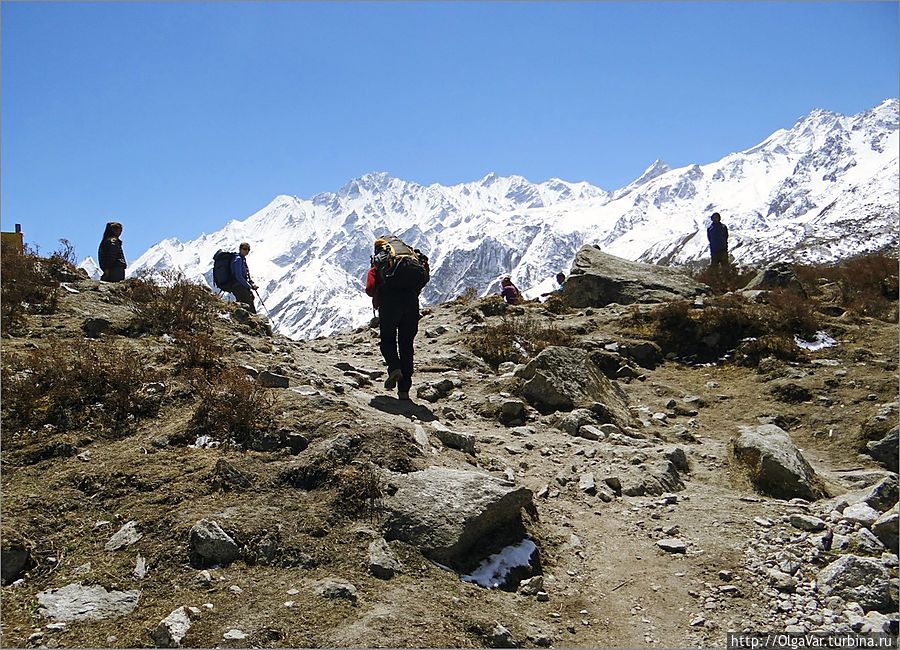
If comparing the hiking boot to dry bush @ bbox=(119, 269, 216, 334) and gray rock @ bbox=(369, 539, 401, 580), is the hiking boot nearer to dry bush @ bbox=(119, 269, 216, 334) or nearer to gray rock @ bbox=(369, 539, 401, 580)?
dry bush @ bbox=(119, 269, 216, 334)

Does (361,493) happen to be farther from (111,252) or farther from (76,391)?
(111,252)

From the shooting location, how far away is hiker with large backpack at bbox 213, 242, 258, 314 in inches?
610

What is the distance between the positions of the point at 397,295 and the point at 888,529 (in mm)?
6979

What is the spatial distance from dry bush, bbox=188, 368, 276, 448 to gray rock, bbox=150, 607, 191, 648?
255cm

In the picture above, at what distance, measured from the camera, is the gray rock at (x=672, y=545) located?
21.0ft

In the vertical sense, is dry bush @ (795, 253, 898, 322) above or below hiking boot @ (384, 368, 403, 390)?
above

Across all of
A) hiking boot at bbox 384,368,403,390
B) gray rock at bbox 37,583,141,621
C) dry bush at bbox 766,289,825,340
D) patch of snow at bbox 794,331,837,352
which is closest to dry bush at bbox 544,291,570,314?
dry bush at bbox 766,289,825,340

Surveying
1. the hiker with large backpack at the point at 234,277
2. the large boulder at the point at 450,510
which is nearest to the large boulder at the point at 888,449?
the large boulder at the point at 450,510

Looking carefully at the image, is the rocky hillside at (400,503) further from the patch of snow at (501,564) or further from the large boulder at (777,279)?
the large boulder at (777,279)

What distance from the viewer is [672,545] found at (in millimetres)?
6430

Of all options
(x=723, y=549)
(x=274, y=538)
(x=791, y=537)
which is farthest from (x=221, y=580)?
(x=791, y=537)

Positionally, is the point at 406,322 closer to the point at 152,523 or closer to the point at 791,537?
the point at 152,523

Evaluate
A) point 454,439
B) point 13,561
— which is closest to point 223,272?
point 454,439

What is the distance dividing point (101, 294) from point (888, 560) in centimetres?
1319
